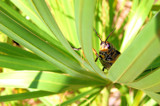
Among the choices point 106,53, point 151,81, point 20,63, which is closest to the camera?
point 151,81

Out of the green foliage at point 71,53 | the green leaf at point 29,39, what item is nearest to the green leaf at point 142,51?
the green foliage at point 71,53

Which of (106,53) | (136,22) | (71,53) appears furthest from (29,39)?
(136,22)

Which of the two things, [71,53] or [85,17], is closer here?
[85,17]

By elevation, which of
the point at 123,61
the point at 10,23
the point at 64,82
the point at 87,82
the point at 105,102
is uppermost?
the point at 10,23

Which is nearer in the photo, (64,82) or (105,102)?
(64,82)

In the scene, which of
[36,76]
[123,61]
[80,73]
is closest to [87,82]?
[80,73]

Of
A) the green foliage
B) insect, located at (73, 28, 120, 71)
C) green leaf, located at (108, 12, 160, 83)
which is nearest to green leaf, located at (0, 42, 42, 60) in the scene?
the green foliage

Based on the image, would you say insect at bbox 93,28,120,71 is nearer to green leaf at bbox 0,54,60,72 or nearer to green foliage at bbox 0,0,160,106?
green foliage at bbox 0,0,160,106

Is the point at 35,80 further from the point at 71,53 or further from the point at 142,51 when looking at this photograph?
the point at 142,51

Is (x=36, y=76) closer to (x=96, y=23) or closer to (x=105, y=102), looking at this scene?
(x=105, y=102)
